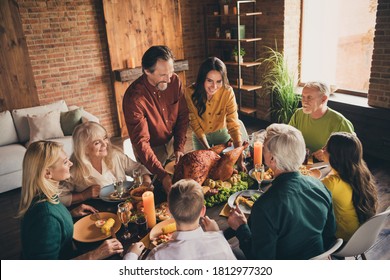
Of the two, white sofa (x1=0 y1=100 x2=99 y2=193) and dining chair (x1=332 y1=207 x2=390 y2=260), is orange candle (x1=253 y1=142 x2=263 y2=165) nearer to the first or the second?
dining chair (x1=332 y1=207 x2=390 y2=260)

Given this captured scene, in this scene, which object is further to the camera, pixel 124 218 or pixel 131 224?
pixel 131 224

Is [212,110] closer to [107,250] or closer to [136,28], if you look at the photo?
[107,250]

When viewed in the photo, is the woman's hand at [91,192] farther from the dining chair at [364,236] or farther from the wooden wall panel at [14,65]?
the wooden wall panel at [14,65]

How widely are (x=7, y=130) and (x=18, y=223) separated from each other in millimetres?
1473

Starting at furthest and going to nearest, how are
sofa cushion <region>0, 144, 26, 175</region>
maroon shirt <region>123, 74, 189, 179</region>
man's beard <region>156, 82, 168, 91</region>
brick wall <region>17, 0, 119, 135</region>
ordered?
1. brick wall <region>17, 0, 119, 135</region>
2. sofa cushion <region>0, 144, 26, 175</region>
3. man's beard <region>156, 82, 168, 91</region>
4. maroon shirt <region>123, 74, 189, 179</region>

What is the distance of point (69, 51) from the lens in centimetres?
474

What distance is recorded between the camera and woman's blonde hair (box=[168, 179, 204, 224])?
1.31 metres

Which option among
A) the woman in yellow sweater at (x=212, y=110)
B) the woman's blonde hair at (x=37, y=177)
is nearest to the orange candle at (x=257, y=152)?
the woman in yellow sweater at (x=212, y=110)

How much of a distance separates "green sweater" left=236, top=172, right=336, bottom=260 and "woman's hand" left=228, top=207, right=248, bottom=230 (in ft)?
0.31

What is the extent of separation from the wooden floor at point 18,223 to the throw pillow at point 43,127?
2.29 ft

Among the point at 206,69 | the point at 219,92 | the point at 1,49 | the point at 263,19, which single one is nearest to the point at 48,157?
the point at 206,69

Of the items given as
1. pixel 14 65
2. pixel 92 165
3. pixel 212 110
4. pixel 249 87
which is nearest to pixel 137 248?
pixel 92 165

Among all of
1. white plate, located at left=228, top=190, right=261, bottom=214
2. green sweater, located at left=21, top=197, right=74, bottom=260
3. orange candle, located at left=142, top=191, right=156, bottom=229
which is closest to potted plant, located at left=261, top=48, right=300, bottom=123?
white plate, located at left=228, top=190, right=261, bottom=214
